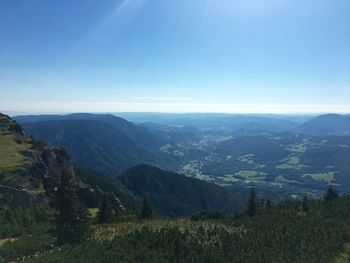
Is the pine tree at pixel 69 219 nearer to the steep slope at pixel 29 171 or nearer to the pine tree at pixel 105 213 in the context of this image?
the pine tree at pixel 105 213

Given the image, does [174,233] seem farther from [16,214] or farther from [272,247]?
[16,214]

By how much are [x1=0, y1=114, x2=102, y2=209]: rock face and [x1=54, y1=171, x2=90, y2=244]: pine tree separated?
3088 cm

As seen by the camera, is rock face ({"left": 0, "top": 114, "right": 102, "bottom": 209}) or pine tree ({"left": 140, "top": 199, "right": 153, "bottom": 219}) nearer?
pine tree ({"left": 140, "top": 199, "right": 153, "bottom": 219})

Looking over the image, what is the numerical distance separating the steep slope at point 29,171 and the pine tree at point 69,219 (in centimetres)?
3088

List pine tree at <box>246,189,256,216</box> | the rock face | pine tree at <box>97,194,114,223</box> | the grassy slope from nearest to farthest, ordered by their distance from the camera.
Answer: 1. pine tree at <box>97,194,114,223</box>
2. pine tree at <box>246,189,256,216</box>
3. the rock face
4. the grassy slope

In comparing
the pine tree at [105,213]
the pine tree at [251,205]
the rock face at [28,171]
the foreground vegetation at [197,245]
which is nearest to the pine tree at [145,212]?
the pine tree at [105,213]

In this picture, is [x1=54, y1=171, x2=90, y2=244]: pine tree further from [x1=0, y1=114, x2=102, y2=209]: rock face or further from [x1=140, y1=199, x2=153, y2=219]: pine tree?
[x1=140, y1=199, x2=153, y2=219]: pine tree

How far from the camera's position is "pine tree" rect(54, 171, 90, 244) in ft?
208

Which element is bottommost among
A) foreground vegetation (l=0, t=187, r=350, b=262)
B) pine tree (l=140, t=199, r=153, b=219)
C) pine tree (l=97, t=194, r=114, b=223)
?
pine tree (l=140, t=199, r=153, b=219)

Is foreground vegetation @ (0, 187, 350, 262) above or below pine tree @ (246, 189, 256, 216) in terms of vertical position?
above

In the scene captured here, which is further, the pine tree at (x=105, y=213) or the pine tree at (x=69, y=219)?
the pine tree at (x=105, y=213)

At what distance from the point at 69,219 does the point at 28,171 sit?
84.2 meters

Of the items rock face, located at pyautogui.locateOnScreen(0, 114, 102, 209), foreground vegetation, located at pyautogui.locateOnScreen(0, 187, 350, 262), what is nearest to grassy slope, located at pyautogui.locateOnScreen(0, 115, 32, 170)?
rock face, located at pyautogui.locateOnScreen(0, 114, 102, 209)

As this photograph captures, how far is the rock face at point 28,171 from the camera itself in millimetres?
118312
